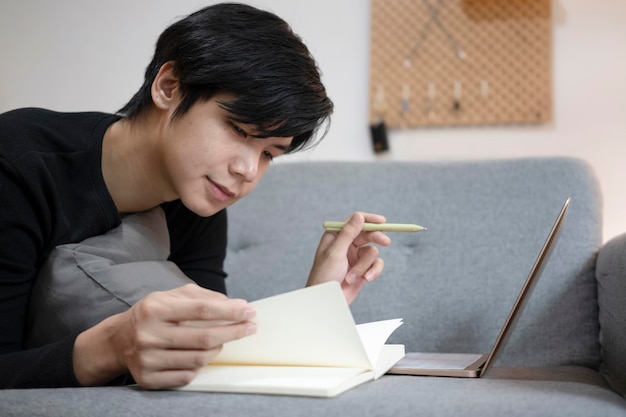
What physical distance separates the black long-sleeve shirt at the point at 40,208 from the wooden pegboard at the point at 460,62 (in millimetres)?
1089

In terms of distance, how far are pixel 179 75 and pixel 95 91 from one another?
1.39 meters

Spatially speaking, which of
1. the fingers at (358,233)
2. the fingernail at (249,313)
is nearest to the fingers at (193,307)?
the fingernail at (249,313)

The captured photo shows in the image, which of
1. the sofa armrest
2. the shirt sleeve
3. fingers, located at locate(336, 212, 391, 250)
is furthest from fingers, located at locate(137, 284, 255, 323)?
the sofa armrest

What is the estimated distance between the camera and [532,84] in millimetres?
2055

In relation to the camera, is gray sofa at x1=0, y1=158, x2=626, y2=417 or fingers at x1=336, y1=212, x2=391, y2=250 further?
gray sofa at x1=0, y1=158, x2=626, y2=417

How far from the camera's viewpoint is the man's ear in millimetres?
1192

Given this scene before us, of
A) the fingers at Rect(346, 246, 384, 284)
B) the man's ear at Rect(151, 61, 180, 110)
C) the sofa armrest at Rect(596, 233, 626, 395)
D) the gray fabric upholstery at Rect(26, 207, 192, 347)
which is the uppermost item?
the man's ear at Rect(151, 61, 180, 110)

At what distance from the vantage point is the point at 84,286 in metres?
1.06

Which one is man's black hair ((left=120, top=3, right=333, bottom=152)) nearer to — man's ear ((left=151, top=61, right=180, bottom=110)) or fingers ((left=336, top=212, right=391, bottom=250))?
man's ear ((left=151, top=61, right=180, bottom=110))

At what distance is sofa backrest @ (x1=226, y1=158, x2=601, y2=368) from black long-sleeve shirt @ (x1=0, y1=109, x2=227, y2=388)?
48 cm

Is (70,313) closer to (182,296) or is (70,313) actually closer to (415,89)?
(182,296)

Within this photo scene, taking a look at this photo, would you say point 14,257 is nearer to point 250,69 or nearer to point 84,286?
point 84,286

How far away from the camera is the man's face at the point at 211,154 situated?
114cm

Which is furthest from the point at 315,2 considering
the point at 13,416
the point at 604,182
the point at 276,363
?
the point at 13,416
